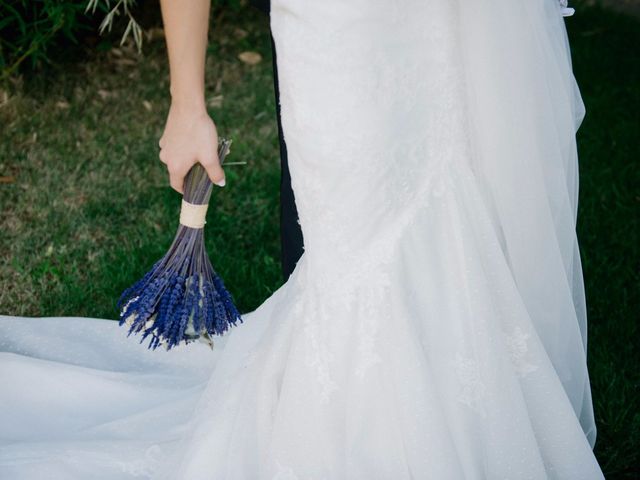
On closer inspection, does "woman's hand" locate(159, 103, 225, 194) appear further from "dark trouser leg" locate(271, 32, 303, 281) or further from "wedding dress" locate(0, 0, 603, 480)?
"dark trouser leg" locate(271, 32, 303, 281)

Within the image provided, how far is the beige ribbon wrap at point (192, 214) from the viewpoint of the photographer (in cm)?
192

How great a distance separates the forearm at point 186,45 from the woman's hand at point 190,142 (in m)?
0.02

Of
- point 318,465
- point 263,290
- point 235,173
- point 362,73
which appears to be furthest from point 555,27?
point 235,173

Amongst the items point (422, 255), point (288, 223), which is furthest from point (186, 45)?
point (288, 223)

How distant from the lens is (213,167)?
173 cm

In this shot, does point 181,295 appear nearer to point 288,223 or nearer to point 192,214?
point 192,214

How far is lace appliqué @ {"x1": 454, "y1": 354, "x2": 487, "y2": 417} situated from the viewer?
1698 millimetres

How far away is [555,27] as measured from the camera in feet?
5.59

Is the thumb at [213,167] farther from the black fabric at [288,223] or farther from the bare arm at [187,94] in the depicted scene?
the black fabric at [288,223]

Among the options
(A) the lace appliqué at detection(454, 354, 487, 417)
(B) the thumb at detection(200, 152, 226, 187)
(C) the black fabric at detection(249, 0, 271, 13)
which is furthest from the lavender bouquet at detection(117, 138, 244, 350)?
(A) the lace appliqué at detection(454, 354, 487, 417)

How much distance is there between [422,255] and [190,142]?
51 centimetres

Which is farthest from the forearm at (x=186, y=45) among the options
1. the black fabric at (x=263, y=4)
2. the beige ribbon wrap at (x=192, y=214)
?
the black fabric at (x=263, y=4)

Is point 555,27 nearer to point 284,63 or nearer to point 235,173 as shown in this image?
point 284,63

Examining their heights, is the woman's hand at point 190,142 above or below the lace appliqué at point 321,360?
above
